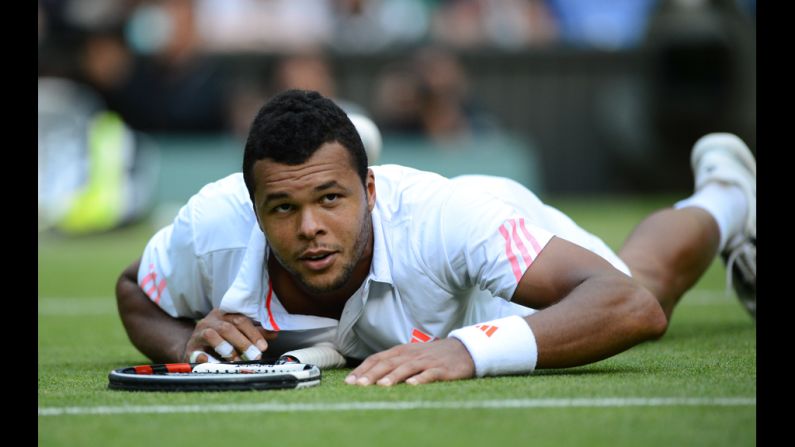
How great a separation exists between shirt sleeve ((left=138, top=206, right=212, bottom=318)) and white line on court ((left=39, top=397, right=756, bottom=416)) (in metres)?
1.23

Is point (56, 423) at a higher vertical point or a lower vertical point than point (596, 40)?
lower

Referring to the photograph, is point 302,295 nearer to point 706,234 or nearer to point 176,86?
point 706,234

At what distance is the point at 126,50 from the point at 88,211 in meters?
2.37

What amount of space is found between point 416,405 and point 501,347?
1.93ft

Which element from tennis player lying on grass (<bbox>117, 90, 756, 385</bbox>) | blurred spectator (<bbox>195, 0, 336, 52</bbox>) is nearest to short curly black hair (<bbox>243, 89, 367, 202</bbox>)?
tennis player lying on grass (<bbox>117, 90, 756, 385</bbox>)

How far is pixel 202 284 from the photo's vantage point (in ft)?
17.0

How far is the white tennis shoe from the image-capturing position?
6.50 meters

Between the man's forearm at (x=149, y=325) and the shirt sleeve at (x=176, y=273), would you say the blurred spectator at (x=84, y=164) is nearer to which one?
the man's forearm at (x=149, y=325)

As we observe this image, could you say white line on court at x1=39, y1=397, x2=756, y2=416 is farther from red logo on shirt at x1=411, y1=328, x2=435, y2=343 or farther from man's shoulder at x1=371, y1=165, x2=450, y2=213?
man's shoulder at x1=371, y1=165, x2=450, y2=213

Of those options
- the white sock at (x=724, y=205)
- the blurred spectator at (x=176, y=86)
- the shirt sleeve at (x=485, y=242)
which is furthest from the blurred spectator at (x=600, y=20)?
the shirt sleeve at (x=485, y=242)

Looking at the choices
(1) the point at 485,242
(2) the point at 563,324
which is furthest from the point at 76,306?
(2) the point at 563,324
